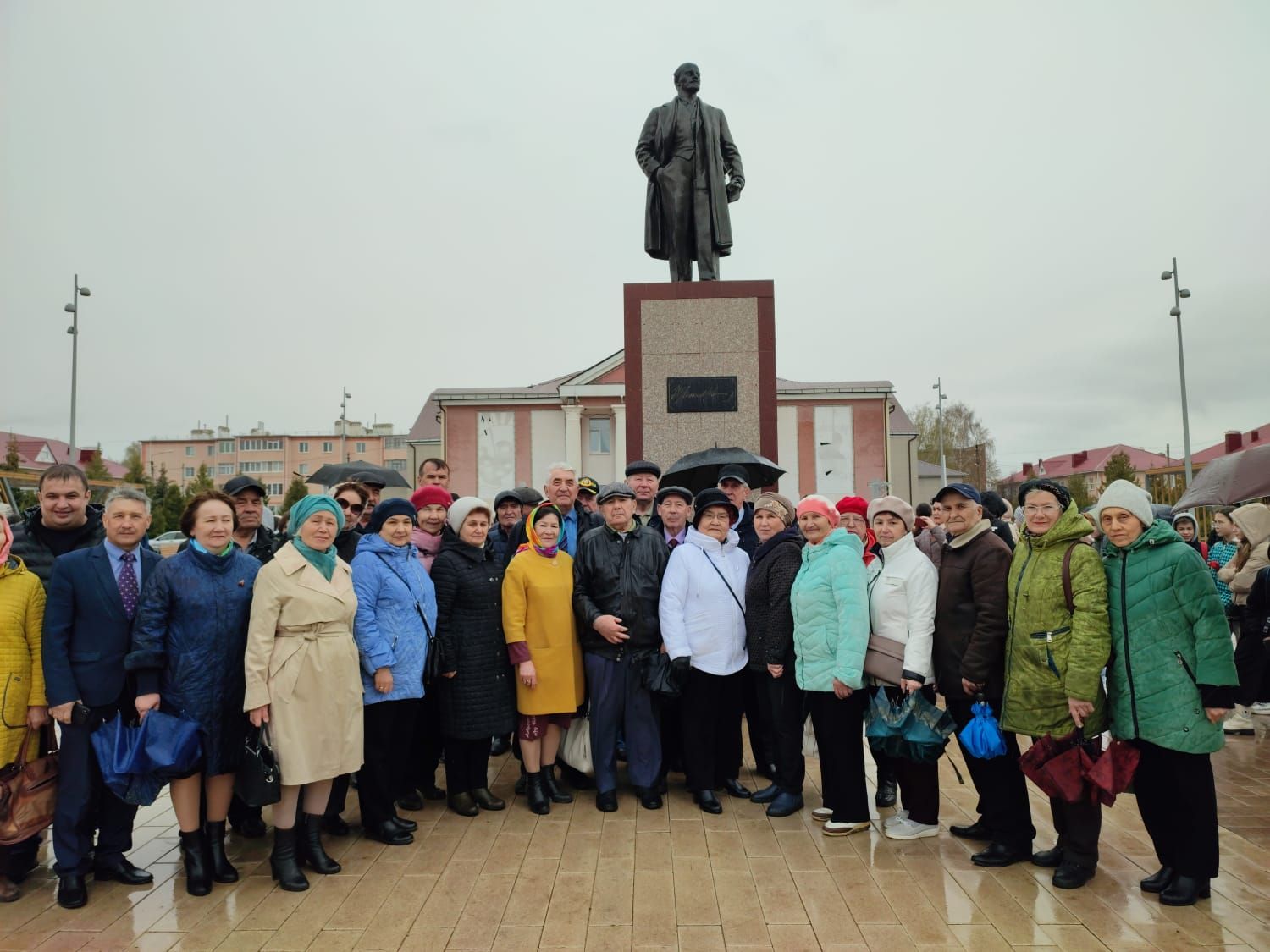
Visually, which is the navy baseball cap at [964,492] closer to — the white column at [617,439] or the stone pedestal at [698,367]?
the stone pedestal at [698,367]

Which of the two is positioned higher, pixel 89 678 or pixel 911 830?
pixel 89 678

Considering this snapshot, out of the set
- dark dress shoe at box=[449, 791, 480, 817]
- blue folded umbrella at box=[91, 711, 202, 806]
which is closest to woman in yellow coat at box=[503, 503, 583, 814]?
dark dress shoe at box=[449, 791, 480, 817]

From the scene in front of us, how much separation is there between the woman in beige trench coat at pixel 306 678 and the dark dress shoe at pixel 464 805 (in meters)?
0.97

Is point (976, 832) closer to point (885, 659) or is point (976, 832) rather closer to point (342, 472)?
point (885, 659)

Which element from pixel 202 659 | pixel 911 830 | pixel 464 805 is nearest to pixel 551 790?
pixel 464 805

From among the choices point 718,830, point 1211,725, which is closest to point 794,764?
point 718,830

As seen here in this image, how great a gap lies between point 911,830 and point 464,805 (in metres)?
2.56

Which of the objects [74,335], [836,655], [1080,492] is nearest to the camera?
[836,655]

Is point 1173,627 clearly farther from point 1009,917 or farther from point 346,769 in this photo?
point 346,769

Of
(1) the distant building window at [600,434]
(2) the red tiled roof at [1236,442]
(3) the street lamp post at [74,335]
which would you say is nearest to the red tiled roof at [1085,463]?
(2) the red tiled roof at [1236,442]

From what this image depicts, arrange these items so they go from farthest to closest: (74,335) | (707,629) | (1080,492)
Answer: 1. (1080,492)
2. (74,335)
3. (707,629)

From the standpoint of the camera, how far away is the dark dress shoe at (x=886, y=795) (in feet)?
17.5

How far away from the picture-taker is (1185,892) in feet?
12.5

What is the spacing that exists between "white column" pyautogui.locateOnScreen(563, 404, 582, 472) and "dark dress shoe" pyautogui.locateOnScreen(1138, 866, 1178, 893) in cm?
3655
